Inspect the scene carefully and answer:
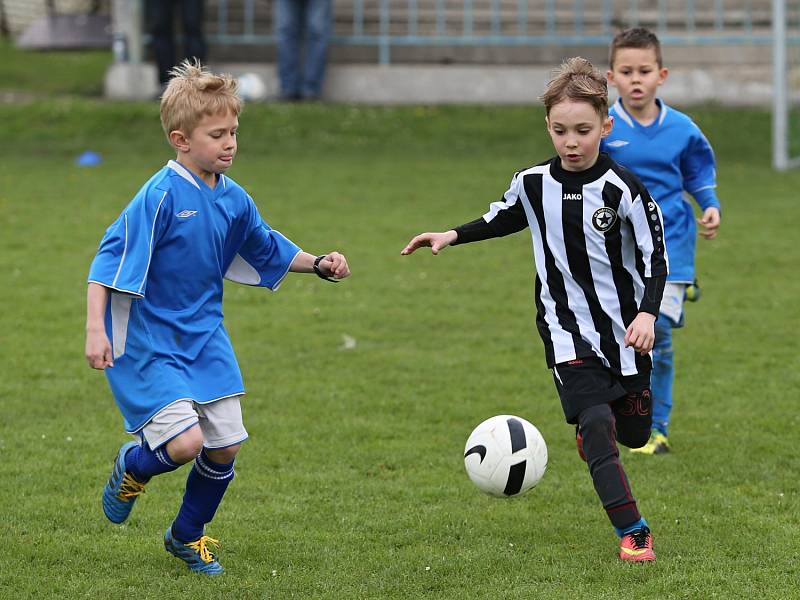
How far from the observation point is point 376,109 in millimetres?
17047

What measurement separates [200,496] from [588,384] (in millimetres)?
1415

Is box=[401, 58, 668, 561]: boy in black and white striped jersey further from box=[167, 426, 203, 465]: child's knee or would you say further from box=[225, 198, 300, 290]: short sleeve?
box=[167, 426, 203, 465]: child's knee

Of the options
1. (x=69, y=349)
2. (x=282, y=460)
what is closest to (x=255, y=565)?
(x=282, y=460)

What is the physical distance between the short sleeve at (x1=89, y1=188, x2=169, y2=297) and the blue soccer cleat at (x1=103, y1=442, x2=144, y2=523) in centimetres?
63

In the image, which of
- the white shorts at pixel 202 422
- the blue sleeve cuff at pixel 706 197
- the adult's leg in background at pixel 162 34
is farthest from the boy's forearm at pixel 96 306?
the adult's leg in background at pixel 162 34

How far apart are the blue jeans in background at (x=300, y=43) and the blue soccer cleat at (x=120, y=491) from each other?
12687mm

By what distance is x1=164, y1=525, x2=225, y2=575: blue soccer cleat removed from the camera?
15.1 ft

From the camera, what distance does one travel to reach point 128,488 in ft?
15.0

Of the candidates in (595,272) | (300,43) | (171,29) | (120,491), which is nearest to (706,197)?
(595,272)

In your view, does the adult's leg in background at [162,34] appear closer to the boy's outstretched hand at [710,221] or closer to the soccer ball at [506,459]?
the boy's outstretched hand at [710,221]

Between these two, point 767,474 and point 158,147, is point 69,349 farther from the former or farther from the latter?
point 158,147

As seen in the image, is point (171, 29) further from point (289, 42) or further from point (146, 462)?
point (146, 462)

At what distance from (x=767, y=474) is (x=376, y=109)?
11930 mm

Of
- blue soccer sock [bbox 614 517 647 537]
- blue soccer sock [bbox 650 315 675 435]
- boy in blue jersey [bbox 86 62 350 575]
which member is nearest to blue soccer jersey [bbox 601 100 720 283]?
blue soccer sock [bbox 650 315 675 435]
